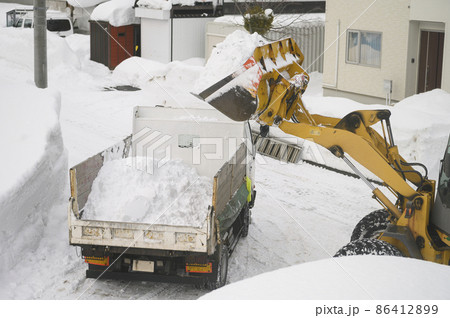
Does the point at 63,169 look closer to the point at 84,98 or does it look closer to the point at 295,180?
the point at 295,180

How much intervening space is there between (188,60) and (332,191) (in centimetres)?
1582

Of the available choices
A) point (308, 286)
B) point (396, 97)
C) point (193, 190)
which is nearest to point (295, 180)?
point (193, 190)

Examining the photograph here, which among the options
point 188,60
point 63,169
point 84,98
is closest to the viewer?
point 63,169

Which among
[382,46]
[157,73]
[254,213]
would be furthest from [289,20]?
[254,213]

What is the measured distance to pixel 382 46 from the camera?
71.1ft

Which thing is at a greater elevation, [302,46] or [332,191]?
[302,46]

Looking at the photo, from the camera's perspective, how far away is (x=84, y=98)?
2412cm

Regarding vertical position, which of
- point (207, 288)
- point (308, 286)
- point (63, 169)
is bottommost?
point (207, 288)

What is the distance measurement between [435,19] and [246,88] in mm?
11866

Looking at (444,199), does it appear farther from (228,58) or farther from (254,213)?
(254,213)

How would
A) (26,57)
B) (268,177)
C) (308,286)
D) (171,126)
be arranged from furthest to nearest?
(26,57)
(268,177)
(171,126)
(308,286)

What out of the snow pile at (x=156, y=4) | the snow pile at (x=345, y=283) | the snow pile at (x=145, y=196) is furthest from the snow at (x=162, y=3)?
the snow pile at (x=345, y=283)

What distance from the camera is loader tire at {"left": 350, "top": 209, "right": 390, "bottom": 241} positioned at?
10656 mm

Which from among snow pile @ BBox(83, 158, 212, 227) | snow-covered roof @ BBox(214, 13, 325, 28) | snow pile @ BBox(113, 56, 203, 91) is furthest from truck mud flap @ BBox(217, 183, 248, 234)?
snow-covered roof @ BBox(214, 13, 325, 28)
